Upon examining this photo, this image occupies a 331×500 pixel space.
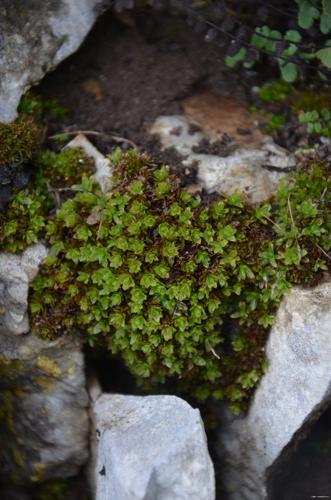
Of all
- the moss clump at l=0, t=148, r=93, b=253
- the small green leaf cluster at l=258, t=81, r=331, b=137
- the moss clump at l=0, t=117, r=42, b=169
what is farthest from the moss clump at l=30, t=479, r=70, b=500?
the small green leaf cluster at l=258, t=81, r=331, b=137

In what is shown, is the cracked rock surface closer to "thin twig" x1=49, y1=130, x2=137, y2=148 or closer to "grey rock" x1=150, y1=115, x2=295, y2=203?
"thin twig" x1=49, y1=130, x2=137, y2=148

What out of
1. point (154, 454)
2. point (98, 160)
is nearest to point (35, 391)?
point (154, 454)

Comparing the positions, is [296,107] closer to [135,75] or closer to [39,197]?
[135,75]

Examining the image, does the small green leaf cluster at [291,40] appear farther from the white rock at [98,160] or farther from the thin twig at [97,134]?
the white rock at [98,160]

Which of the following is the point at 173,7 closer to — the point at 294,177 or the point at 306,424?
the point at 294,177

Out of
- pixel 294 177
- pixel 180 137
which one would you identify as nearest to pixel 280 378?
pixel 294 177
